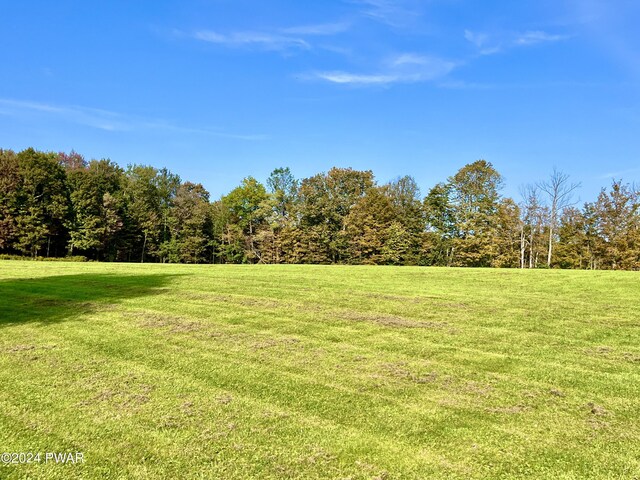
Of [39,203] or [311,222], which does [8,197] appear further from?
[311,222]

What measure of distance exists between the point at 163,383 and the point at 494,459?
3.73 m

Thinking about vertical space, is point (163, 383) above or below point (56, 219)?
below

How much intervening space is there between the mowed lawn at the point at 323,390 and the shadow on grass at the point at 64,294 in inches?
7.2

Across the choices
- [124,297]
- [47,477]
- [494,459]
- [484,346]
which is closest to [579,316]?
[484,346]

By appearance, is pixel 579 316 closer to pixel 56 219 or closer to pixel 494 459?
pixel 494 459

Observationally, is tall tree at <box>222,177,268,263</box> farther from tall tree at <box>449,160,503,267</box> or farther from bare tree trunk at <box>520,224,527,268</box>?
bare tree trunk at <box>520,224,527,268</box>

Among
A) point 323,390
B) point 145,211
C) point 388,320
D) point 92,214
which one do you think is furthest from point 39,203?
point 323,390

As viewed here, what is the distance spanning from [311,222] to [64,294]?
3409cm

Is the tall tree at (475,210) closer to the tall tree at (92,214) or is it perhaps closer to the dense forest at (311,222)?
the dense forest at (311,222)

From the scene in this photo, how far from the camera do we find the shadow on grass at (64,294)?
8781 millimetres

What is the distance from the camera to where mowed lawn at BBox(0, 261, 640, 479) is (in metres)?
3.15

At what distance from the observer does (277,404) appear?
4156 millimetres

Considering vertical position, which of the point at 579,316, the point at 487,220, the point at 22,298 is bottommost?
the point at 22,298

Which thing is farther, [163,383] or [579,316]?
[579,316]
